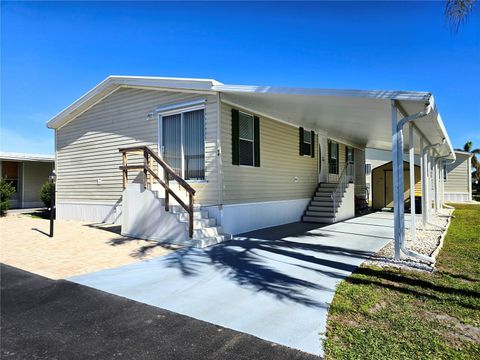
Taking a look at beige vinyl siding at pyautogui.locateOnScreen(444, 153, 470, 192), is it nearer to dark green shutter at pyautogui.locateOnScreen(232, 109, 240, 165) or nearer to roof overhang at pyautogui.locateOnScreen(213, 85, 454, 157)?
roof overhang at pyautogui.locateOnScreen(213, 85, 454, 157)

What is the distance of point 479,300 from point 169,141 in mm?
7976

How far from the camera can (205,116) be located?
8508 mm

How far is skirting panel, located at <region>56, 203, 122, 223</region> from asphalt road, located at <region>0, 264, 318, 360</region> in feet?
22.2

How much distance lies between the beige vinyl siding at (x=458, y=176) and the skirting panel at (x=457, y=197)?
0.89ft

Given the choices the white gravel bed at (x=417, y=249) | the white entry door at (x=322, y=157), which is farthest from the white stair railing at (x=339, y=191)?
the white gravel bed at (x=417, y=249)

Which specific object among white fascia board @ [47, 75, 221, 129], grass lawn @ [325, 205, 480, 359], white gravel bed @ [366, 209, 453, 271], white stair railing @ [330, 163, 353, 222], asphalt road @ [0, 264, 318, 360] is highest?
white fascia board @ [47, 75, 221, 129]

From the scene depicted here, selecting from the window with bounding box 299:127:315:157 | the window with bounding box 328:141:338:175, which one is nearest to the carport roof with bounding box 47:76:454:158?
the window with bounding box 299:127:315:157

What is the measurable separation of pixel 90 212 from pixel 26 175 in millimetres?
11254

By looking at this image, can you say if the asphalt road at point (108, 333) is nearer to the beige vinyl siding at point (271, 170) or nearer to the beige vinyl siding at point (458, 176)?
the beige vinyl siding at point (271, 170)

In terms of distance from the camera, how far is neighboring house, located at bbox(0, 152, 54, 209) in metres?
19.0

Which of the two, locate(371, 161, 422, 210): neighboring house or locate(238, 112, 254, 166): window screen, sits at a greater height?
locate(238, 112, 254, 166): window screen

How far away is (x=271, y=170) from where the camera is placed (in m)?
10.3

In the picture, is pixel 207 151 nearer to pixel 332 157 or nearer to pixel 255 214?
pixel 255 214

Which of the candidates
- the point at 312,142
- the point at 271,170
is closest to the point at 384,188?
the point at 312,142
